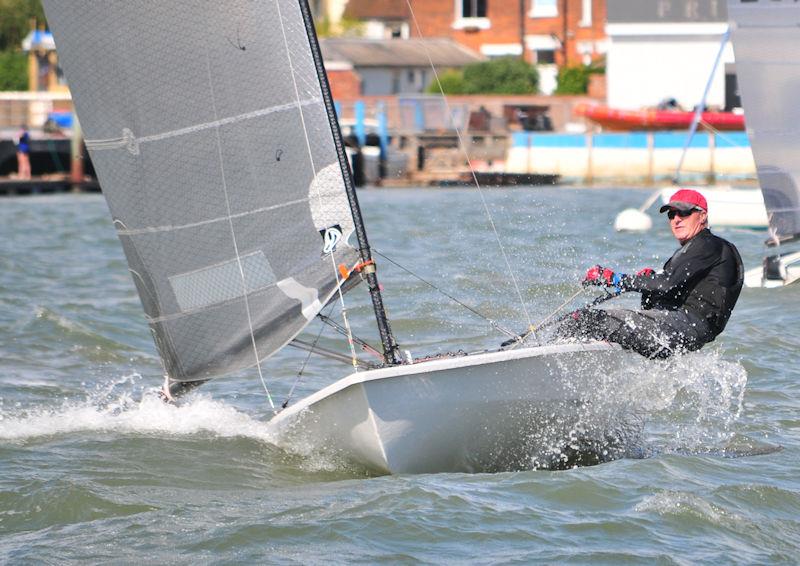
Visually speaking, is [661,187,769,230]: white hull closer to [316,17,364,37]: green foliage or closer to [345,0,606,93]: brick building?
→ [345,0,606,93]: brick building

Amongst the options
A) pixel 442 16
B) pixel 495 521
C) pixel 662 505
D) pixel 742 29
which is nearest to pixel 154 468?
pixel 495 521

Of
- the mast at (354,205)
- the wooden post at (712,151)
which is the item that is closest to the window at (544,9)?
the wooden post at (712,151)

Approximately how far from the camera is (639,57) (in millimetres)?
34094

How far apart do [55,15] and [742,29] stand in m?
7.86

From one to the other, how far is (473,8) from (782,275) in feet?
99.0

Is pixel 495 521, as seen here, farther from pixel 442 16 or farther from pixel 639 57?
pixel 442 16

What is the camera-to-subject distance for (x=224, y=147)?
6582 mm

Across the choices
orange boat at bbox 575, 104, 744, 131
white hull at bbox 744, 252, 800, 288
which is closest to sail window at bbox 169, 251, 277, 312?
white hull at bbox 744, 252, 800, 288

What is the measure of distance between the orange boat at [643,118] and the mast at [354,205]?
81.4 ft

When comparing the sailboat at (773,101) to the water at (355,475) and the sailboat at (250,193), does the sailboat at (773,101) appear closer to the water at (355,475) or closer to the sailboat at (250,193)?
the water at (355,475)

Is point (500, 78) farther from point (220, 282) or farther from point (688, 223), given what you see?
point (220, 282)

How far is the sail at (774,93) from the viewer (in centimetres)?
1277

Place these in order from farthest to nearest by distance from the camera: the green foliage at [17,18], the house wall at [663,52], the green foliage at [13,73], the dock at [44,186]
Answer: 1. the green foliage at [17,18]
2. the green foliage at [13,73]
3. the house wall at [663,52]
4. the dock at [44,186]

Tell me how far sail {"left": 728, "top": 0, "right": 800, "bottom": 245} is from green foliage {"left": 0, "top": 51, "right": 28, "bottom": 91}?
33405mm
